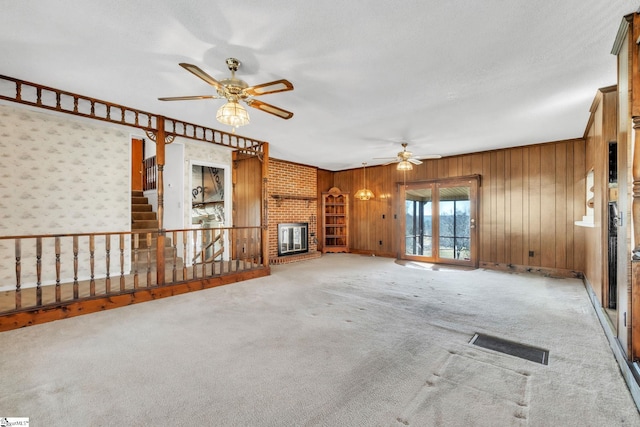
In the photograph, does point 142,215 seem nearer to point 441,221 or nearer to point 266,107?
point 266,107

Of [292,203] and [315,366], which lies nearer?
[315,366]

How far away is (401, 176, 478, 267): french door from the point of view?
645cm

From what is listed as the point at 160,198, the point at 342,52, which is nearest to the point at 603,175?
the point at 342,52

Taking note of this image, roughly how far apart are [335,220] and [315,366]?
677 cm

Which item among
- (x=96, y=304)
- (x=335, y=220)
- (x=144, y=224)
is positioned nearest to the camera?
(x=96, y=304)

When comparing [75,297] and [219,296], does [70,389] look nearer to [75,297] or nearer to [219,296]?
[75,297]

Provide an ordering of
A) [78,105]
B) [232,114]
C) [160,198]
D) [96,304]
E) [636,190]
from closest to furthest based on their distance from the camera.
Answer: [636,190]
[232,114]
[96,304]
[78,105]
[160,198]

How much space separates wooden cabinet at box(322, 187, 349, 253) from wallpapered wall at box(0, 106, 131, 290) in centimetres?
519

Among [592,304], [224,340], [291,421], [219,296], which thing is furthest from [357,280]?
[291,421]

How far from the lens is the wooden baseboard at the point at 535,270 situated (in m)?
5.24

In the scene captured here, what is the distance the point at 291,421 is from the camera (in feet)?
5.28

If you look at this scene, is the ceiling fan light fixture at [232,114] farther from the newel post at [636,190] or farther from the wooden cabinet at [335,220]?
the wooden cabinet at [335,220]

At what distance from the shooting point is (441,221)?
6805 millimetres

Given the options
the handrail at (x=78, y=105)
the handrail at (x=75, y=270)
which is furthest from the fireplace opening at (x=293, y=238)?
the handrail at (x=78, y=105)
